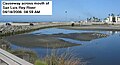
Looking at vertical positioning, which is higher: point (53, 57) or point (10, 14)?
point (10, 14)

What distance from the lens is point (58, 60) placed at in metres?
9.39

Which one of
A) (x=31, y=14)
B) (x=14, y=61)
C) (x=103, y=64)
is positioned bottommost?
(x=103, y=64)

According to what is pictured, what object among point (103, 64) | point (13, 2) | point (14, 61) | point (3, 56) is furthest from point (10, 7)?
point (103, 64)

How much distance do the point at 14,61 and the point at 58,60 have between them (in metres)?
1.48

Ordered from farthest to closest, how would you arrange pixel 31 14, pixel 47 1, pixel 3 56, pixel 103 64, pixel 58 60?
pixel 103 64
pixel 47 1
pixel 31 14
pixel 3 56
pixel 58 60

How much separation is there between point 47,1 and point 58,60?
5.76 meters

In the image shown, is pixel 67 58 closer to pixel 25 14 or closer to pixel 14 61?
pixel 14 61

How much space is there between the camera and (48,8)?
14375mm

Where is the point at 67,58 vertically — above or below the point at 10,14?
below

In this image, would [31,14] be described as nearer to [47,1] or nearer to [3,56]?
[47,1]

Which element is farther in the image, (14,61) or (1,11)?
(1,11)

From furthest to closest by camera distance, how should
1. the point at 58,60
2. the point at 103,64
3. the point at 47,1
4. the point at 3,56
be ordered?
1. the point at 103,64
2. the point at 47,1
3. the point at 3,56
4. the point at 58,60

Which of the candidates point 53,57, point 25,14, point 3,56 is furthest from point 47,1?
point 53,57

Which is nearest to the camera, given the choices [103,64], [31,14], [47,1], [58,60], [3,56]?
[58,60]
